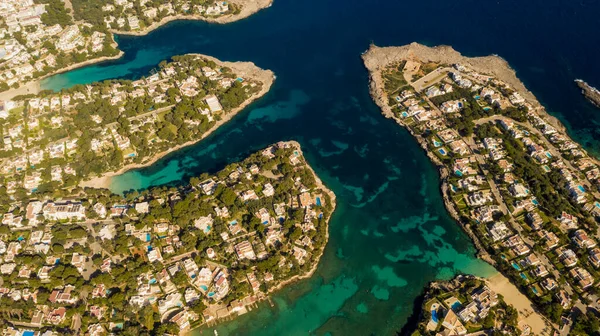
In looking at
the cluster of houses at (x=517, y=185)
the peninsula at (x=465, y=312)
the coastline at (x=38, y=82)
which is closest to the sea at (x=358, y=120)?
the coastline at (x=38, y=82)

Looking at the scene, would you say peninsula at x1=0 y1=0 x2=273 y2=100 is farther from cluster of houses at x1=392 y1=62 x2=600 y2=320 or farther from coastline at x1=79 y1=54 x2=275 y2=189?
cluster of houses at x1=392 y1=62 x2=600 y2=320

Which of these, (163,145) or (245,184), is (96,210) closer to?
(163,145)

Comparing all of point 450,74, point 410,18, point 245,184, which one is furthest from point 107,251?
point 410,18

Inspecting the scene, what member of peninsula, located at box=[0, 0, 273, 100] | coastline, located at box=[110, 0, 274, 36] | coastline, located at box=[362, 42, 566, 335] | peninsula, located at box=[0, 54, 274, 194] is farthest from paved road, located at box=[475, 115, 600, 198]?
peninsula, located at box=[0, 0, 273, 100]

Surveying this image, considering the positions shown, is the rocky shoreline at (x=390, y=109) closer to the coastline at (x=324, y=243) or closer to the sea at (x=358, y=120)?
the sea at (x=358, y=120)

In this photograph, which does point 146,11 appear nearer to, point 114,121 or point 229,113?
point 114,121

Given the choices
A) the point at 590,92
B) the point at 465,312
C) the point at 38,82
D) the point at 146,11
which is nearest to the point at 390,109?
the point at 590,92
